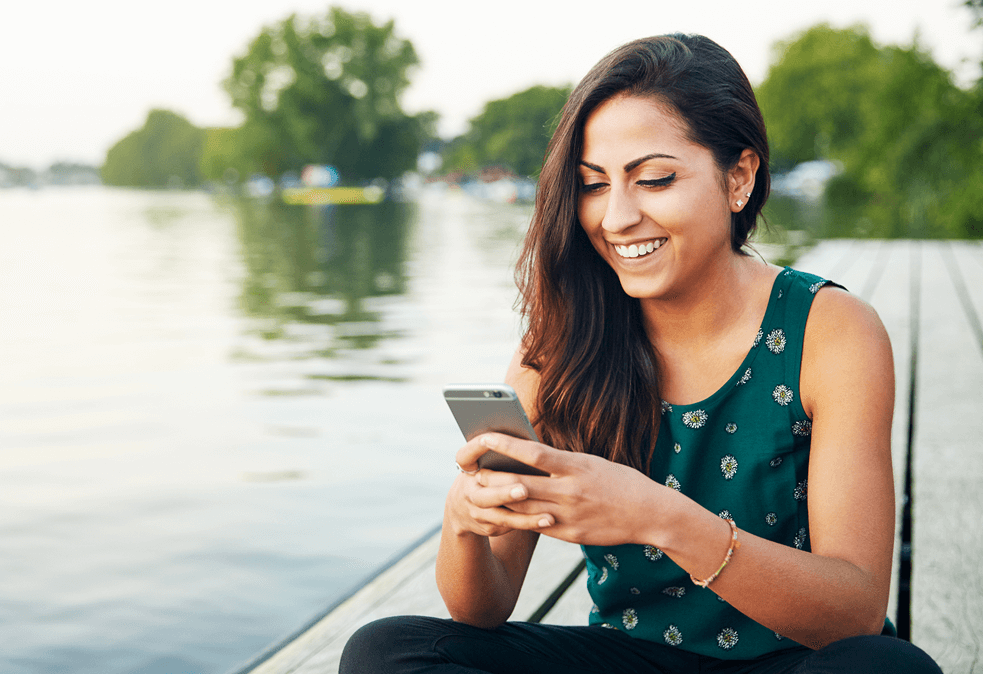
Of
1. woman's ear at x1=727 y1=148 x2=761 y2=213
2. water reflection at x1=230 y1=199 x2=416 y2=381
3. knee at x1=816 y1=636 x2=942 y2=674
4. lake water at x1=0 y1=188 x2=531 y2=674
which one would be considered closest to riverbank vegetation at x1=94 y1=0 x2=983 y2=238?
water reflection at x1=230 y1=199 x2=416 y2=381

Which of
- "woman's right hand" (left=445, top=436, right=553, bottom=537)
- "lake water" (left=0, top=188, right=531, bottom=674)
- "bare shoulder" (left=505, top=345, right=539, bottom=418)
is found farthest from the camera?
"lake water" (left=0, top=188, right=531, bottom=674)

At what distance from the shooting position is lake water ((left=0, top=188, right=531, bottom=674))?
3939 mm

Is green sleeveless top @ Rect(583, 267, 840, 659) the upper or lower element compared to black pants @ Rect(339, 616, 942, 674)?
upper

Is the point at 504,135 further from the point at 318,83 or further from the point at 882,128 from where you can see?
the point at 882,128

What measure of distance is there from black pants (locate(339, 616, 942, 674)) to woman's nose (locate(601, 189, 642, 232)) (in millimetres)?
840

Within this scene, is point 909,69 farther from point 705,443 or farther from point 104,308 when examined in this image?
point 705,443

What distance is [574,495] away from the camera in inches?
59.9

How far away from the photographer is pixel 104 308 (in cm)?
1273

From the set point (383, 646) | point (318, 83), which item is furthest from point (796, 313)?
point (318, 83)

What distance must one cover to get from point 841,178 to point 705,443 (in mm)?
55206

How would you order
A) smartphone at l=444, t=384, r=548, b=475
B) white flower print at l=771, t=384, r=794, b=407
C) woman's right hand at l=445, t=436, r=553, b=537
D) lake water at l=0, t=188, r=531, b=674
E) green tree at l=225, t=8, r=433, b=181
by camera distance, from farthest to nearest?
green tree at l=225, t=8, r=433, b=181 < lake water at l=0, t=188, r=531, b=674 < white flower print at l=771, t=384, r=794, b=407 < woman's right hand at l=445, t=436, r=553, b=537 < smartphone at l=444, t=384, r=548, b=475

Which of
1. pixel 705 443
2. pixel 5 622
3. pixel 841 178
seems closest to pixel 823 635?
pixel 705 443

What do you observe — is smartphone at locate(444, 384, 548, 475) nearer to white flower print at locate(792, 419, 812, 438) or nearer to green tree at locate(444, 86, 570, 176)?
white flower print at locate(792, 419, 812, 438)

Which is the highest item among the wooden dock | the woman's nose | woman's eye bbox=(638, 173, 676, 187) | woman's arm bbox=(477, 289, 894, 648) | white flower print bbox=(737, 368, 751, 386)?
woman's eye bbox=(638, 173, 676, 187)
